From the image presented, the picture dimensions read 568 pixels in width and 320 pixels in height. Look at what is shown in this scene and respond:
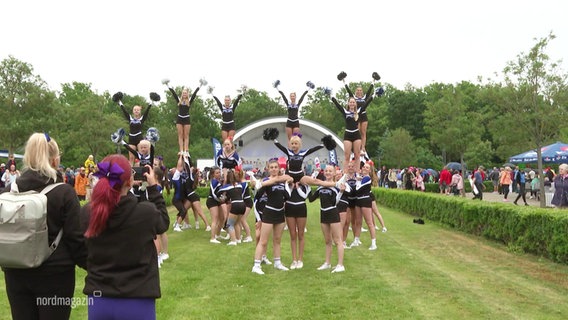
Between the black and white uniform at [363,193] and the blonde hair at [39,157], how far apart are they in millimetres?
8154

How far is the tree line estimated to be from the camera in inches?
869

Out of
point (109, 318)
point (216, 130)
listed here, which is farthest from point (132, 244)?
point (216, 130)

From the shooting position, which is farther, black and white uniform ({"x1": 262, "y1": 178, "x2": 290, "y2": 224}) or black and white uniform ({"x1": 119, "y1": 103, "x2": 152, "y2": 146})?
black and white uniform ({"x1": 119, "y1": 103, "x2": 152, "y2": 146})

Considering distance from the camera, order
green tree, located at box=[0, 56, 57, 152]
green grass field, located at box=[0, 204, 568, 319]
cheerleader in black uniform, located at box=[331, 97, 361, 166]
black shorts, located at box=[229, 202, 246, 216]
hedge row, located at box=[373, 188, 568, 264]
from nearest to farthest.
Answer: green grass field, located at box=[0, 204, 568, 319] → hedge row, located at box=[373, 188, 568, 264] → black shorts, located at box=[229, 202, 246, 216] → cheerleader in black uniform, located at box=[331, 97, 361, 166] → green tree, located at box=[0, 56, 57, 152]

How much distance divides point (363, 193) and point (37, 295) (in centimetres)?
843

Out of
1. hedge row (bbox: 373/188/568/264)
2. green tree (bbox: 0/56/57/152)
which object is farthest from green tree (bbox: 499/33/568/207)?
green tree (bbox: 0/56/57/152)

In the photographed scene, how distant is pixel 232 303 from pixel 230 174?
5.22m

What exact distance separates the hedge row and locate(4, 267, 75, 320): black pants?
8.61m

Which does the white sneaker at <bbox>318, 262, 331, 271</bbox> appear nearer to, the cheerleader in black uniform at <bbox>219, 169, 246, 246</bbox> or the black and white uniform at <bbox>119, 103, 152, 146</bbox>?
the cheerleader in black uniform at <bbox>219, 169, 246, 246</bbox>

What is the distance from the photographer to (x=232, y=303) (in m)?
6.71

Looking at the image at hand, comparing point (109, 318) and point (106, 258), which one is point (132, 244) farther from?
point (109, 318)

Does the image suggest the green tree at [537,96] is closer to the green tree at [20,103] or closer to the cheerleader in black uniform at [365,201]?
the cheerleader in black uniform at [365,201]

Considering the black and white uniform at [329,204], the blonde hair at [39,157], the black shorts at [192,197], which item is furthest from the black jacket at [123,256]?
the black shorts at [192,197]

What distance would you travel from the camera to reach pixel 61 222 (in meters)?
3.66
